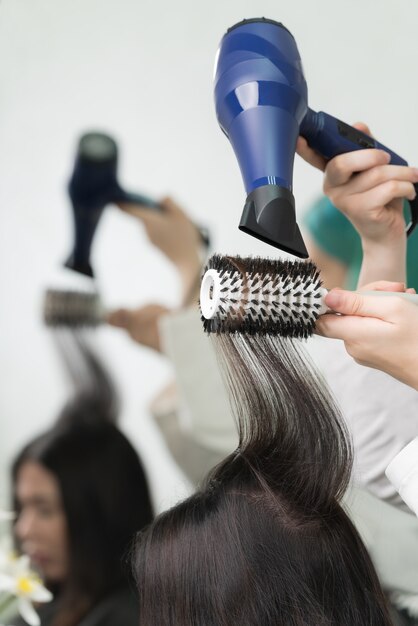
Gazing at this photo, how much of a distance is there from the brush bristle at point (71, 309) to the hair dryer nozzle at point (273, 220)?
1.17 m

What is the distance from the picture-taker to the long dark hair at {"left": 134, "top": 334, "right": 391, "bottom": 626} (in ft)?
2.23

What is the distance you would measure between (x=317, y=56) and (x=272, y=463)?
103cm

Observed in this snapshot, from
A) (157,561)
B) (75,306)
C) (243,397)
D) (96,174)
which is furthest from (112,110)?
(157,561)

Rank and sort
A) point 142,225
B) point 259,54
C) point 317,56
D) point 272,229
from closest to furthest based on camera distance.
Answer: point 272,229, point 259,54, point 317,56, point 142,225

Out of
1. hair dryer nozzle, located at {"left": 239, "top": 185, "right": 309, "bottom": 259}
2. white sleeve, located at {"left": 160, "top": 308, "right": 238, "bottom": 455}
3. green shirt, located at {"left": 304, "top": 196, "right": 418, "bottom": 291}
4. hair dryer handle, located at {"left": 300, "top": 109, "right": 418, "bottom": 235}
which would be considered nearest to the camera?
hair dryer nozzle, located at {"left": 239, "top": 185, "right": 309, "bottom": 259}

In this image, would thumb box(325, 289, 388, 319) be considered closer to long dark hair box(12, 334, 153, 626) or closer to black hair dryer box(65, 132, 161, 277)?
black hair dryer box(65, 132, 161, 277)

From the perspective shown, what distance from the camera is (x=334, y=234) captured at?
1363 mm

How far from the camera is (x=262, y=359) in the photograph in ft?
2.37

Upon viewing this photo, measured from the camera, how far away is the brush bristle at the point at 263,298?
2.06 ft

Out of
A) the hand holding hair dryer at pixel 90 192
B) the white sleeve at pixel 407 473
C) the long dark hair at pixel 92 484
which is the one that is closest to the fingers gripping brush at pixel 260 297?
the white sleeve at pixel 407 473

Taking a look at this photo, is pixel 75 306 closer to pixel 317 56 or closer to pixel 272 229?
pixel 317 56

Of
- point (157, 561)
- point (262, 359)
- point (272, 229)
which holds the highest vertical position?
point (272, 229)

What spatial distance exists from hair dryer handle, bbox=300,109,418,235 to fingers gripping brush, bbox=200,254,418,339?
23 cm

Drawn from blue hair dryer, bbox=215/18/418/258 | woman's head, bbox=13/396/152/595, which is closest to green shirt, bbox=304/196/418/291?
blue hair dryer, bbox=215/18/418/258
